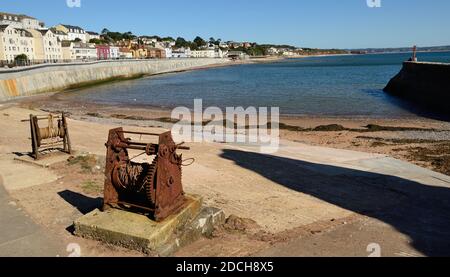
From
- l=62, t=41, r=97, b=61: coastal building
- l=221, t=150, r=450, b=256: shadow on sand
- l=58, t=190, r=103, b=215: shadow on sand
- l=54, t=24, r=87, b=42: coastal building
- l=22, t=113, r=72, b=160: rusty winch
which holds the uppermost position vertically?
l=54, t=24, r=87, b=42: coastal building

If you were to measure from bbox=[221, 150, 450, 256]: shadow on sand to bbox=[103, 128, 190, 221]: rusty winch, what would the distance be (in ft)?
12.7

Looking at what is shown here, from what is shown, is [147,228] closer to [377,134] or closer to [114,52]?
[377,134]

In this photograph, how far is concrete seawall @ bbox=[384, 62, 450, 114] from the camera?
104 feet

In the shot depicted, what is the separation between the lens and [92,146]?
14.3 meters

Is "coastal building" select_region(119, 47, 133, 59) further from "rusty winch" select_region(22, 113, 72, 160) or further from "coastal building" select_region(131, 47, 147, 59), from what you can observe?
"rusty winch" select_region(22, 113, 72, 160)

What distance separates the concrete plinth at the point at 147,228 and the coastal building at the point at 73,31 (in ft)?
504

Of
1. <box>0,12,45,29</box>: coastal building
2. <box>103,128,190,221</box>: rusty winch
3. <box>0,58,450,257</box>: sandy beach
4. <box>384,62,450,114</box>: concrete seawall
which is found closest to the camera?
<box>103,128,190,221</box>: rusty winch

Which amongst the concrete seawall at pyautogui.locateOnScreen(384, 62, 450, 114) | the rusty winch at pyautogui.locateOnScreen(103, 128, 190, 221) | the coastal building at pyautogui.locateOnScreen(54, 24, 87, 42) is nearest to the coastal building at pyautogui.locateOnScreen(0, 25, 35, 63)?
the coastal building at pyautogui.locateOnScreen(54, 24, 87, 42)

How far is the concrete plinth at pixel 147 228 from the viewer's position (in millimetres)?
5441

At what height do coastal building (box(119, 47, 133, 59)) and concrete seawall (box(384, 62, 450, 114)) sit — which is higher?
coastal building (box(119, 47, 133, 59))

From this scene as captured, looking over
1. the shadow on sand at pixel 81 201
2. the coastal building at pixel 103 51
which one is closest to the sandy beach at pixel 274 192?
the shadow on sand at pixel 81 201

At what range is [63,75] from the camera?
57.5 metres
